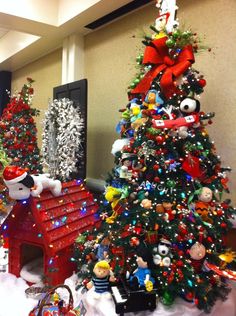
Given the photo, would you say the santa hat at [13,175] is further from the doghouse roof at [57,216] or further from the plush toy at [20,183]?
the doghouse roof at [57,216]

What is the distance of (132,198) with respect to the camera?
6.15 feet

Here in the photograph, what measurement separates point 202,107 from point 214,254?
1.15 m

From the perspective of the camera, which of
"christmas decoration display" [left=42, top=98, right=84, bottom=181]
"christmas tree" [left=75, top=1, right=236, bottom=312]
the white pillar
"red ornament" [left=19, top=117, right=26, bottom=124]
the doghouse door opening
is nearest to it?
"christmas tree" [left=75, top=1, right=236, bottom=312]

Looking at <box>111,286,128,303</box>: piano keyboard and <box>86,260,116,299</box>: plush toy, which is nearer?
<box>111,286,128,303</box>: piano keyboard

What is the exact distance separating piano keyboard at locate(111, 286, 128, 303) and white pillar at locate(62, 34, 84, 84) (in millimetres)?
2696

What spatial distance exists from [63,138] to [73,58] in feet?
4.15

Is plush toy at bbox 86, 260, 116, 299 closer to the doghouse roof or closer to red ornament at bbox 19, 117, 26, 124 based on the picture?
the doghouse roof

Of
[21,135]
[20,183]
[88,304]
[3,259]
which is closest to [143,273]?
[88,304]

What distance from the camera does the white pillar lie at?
12.4 feet

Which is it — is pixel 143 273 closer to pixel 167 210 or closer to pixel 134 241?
pixel 134 241

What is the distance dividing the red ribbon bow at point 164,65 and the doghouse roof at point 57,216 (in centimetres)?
95

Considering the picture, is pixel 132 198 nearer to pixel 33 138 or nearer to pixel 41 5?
pixel 33 138

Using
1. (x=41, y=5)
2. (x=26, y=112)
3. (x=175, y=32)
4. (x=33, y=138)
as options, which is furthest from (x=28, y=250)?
(x=41, y=5)

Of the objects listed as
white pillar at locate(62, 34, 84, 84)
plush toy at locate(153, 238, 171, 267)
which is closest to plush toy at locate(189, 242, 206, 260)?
plush toy at locate(153, 238, 171, 267)
